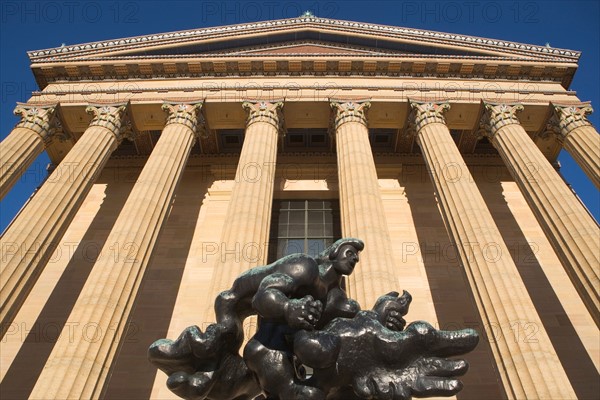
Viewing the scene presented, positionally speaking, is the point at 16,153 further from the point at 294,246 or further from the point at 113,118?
the point at 294,246

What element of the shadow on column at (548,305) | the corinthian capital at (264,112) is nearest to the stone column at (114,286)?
the corinthian capital at (264,112)

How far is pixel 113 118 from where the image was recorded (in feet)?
66.6

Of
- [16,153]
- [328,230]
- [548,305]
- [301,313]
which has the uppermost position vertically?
[328,230]

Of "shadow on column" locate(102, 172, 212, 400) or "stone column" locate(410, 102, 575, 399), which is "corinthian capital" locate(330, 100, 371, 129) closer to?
"stone column" locate(410, 102, 575, 399)

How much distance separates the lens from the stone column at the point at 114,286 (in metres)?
11.4

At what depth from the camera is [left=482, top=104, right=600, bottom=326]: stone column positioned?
1429cm

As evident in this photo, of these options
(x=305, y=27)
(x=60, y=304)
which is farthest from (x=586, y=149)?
(x=60, y=304)

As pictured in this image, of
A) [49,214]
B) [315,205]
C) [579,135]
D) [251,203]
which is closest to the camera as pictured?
[49,214]

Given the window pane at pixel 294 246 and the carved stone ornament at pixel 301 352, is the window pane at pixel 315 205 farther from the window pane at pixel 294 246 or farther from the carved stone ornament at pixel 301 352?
the carved stone ornament at pixel 301 352

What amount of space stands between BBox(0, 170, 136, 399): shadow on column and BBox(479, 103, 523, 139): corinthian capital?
56.2 feet

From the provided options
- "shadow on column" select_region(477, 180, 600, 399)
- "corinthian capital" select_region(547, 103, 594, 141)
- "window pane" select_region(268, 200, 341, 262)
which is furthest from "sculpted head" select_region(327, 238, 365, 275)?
"corinthian capital" select_region(547, 103, 594, 141)

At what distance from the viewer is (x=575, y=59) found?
75.4ft

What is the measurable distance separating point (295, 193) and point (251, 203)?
22.9ft

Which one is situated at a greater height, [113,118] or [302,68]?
[302,68]
